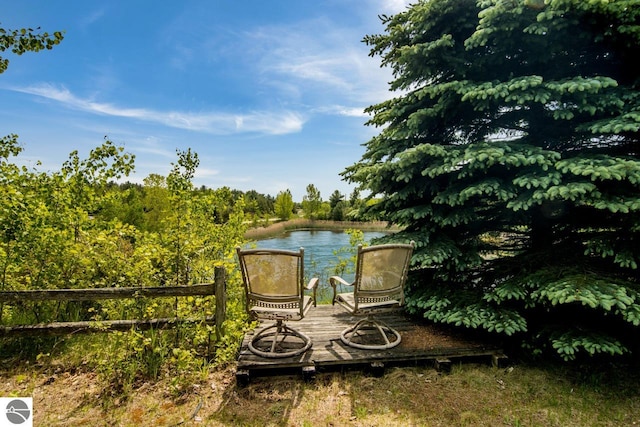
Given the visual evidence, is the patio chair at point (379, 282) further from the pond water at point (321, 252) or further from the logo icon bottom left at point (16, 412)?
the logo icon bottom left at point (16, 412)

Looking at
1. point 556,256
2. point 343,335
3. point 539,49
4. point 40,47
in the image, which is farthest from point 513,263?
point 40,47

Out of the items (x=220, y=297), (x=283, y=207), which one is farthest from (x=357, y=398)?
(x=283, y=207)

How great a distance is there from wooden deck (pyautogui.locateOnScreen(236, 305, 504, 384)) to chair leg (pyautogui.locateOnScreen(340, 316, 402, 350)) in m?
0.05

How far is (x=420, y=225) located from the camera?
13.5 ft

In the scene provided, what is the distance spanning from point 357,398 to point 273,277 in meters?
1.34

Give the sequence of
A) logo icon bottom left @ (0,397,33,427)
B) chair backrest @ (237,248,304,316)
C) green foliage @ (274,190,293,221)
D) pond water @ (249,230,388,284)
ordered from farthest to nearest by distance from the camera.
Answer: green foliage @ (274,190,293,221)
pond water @ (249,230,388,284)
chair backrest @ (237,248,304,316)
logo icon bottom left @ (0,397,33,427)

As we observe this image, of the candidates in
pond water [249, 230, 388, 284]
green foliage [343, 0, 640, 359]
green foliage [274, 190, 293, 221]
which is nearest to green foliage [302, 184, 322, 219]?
green foliage [274, 190, 293, 221]

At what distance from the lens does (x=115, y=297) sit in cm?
319

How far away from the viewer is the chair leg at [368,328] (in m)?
3.29

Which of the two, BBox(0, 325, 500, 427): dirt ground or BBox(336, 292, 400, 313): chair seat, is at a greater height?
BBox(336, 292, 400, 313): chair seat

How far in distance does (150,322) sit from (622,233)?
4.72 m

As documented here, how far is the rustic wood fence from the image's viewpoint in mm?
3191

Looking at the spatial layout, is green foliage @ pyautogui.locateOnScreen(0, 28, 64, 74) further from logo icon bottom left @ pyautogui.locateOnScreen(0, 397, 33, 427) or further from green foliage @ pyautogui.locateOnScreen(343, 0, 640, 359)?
green foliage @ pyautogui.locateOnScreen(343, 0, 640, 359)

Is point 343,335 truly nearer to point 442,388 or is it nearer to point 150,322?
point 442,388
